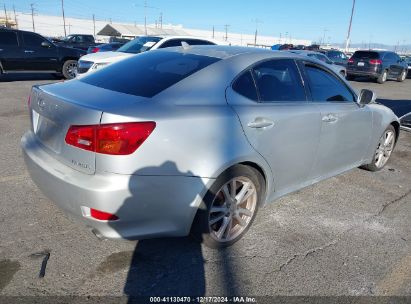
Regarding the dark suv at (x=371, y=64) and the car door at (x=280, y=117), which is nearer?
the car door at (x=280, y=117)

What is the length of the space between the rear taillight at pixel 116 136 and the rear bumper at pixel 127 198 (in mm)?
176

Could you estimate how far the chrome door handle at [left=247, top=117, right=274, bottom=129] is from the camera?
2.84 metres

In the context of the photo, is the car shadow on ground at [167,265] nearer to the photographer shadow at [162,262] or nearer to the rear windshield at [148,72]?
the photographer shadow at [162,262]

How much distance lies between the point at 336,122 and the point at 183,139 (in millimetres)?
1954

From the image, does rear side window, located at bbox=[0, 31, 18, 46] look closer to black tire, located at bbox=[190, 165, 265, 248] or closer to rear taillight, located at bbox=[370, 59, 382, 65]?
black tire, located at bbox=[190, 165, 265, 248]

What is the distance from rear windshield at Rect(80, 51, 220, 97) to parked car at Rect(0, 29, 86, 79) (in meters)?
Result: 10.3

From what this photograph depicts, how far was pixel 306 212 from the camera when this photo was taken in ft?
12.1

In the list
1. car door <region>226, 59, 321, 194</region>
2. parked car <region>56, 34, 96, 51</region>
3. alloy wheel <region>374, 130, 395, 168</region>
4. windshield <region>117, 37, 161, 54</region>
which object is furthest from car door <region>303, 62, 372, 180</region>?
parked car <region>56, 34, 96, 51</region>

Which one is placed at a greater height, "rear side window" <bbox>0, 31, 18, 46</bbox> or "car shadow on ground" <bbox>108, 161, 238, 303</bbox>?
"rear side window" <bbox>0, 31, 18, 46</bbox>

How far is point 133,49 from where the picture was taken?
10.5 meters

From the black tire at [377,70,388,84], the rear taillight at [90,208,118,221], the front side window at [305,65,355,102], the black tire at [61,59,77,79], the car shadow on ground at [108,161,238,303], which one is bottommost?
the black tire at [377,70,388,84]

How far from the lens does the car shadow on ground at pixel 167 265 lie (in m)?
2.38

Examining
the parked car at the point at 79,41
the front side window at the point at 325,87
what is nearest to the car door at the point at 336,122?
the front side window at the point at 325,87

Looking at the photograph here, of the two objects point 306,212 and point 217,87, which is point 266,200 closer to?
point 306,212
